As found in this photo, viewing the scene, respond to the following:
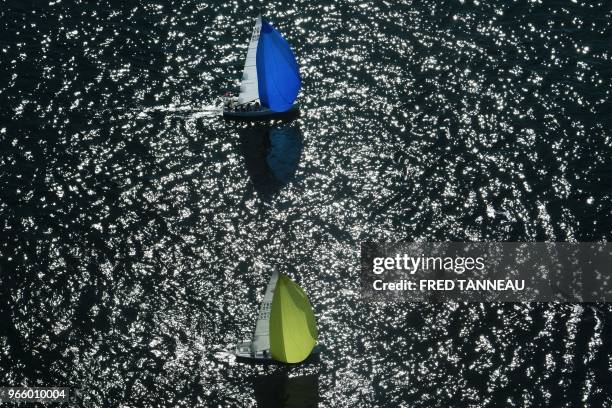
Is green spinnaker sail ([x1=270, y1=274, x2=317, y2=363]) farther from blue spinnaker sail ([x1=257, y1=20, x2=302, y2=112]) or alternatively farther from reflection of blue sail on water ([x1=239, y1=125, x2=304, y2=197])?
blue spinnaker sail ([x1=257, y1=20, x2=302, y2=112])

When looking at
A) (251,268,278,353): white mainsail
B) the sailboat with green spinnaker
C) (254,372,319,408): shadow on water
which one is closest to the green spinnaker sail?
the sailboat with green spinnaker

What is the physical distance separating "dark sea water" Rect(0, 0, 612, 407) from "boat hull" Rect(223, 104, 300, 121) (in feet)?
3.03

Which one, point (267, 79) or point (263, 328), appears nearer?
point (263, 328)

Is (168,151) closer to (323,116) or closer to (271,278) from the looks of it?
(323,116)

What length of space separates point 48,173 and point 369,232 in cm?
3219

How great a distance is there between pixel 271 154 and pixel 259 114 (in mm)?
5763

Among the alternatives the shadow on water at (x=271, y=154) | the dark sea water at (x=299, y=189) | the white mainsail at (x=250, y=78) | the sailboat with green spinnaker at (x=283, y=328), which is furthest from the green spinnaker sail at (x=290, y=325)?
the white mainsail at (x=250, y=78)

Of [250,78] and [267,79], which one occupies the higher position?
[250,78]

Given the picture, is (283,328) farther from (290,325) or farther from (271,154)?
(271,154)

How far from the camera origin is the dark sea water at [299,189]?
83.1 m

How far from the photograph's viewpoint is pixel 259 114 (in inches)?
4171

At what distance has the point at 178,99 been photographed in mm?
106875

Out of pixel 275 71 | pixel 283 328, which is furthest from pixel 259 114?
pixel 283 328

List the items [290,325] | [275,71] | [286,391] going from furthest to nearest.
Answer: [275,71] → [286,391] → [290,325]
